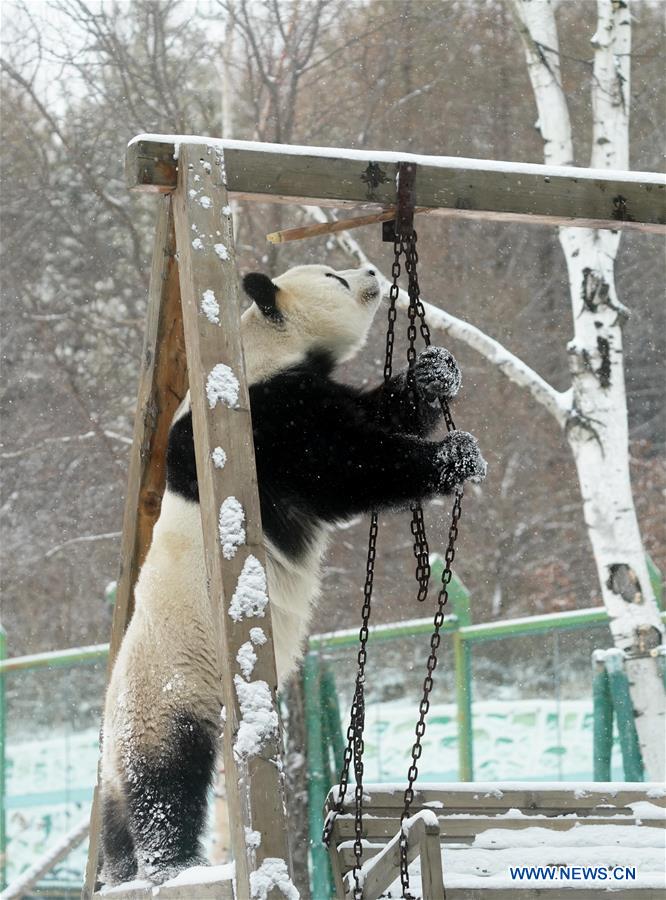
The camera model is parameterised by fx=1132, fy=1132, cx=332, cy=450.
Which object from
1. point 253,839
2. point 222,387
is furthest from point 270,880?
point 222,387

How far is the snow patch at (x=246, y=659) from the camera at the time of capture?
7.94 ft

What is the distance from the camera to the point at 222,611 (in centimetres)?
246

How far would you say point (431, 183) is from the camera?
10.0 ft

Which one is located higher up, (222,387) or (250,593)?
(222,387)

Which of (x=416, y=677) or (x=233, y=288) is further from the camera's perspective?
(x=416, y=677)

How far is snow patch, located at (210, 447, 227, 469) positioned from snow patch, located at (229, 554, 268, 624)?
22 centimetres

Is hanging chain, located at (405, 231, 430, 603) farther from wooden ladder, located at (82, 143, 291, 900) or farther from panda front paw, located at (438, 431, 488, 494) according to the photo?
wooden ladder, located at (82, 143, 291, 900)

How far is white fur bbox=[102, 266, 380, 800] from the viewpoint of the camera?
10.1ft

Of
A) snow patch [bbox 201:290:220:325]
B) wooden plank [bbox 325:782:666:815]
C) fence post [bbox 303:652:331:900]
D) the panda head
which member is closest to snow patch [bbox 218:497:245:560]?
snow patch [bbox 201:290:220:325]

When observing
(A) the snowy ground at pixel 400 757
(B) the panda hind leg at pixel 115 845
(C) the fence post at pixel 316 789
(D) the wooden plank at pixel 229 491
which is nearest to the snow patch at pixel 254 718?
(D) the wooden plank at pixel 229 491

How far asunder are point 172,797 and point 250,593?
0.87 meters

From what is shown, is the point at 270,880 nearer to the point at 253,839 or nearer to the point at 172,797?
the point at 253,839

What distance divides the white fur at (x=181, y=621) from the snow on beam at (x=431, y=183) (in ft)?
1.92

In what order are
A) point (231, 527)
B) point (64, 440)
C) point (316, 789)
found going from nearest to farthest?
1. point (231, 527)
2. point (316, 789)
3. point (64, 440)
